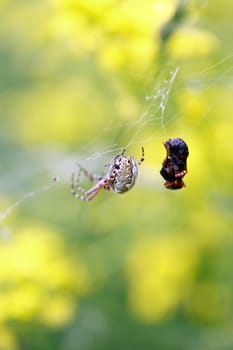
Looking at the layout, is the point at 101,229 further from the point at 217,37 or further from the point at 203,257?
the point at 217,37

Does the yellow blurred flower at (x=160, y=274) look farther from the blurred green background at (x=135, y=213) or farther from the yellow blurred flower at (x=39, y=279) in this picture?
the yellow blurred flower at (x=39, y=279)

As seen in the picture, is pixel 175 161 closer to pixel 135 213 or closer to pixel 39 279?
pixel 39 279

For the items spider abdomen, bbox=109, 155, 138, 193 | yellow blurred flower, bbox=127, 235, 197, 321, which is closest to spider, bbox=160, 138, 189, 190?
spider abdomen, bbox=109, 155, 138, 193

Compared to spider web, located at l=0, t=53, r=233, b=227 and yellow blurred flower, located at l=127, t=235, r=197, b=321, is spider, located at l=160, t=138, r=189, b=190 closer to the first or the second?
spider web, located at l=0, t=53, r=233, b=227

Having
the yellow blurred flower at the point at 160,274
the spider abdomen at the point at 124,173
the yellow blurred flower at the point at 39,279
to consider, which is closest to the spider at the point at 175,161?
the spider abdomen at the point at 124,173

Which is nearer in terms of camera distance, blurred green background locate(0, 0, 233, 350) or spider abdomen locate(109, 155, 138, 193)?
spider abdomen locate(109, 155, 138, 193)

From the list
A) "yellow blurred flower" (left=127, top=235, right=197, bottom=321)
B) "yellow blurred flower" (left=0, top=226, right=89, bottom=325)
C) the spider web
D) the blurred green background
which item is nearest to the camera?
the spider web

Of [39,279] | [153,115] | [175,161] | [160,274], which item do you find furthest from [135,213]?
[175,161]

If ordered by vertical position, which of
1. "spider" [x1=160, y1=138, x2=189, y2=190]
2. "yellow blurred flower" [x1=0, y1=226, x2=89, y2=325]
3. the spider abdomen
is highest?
"yellow blurred flower" [x1=0, y1=226, x2=89, y2=325]
